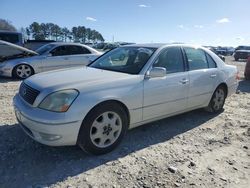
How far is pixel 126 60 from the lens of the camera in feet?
15.5

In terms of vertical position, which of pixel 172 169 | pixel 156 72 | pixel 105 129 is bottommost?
pixel 172 169

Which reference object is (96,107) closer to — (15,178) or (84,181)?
(84,181)

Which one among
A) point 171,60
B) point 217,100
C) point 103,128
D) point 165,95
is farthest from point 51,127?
point 217,100

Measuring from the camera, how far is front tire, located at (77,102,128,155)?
347 cm

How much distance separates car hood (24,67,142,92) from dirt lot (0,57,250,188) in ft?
3.07

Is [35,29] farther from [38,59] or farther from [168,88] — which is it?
[168,88]

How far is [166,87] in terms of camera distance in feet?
14.2

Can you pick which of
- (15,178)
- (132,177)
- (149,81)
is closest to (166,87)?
(149,81)

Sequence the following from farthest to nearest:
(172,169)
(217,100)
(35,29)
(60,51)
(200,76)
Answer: (35,29), (60,51), (217,100), (200,76), (172,169)

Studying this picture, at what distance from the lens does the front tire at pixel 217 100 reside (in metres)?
5.60

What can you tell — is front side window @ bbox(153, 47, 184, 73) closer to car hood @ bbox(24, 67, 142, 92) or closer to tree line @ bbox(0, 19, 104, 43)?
car hood @ bbox(24, 67, 142, 92)

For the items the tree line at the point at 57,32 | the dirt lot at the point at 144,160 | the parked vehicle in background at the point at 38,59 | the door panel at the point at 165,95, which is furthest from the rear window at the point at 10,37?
the tree line at the point at 57,32

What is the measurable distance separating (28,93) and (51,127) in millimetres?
735

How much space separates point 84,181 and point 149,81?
1.75 m
